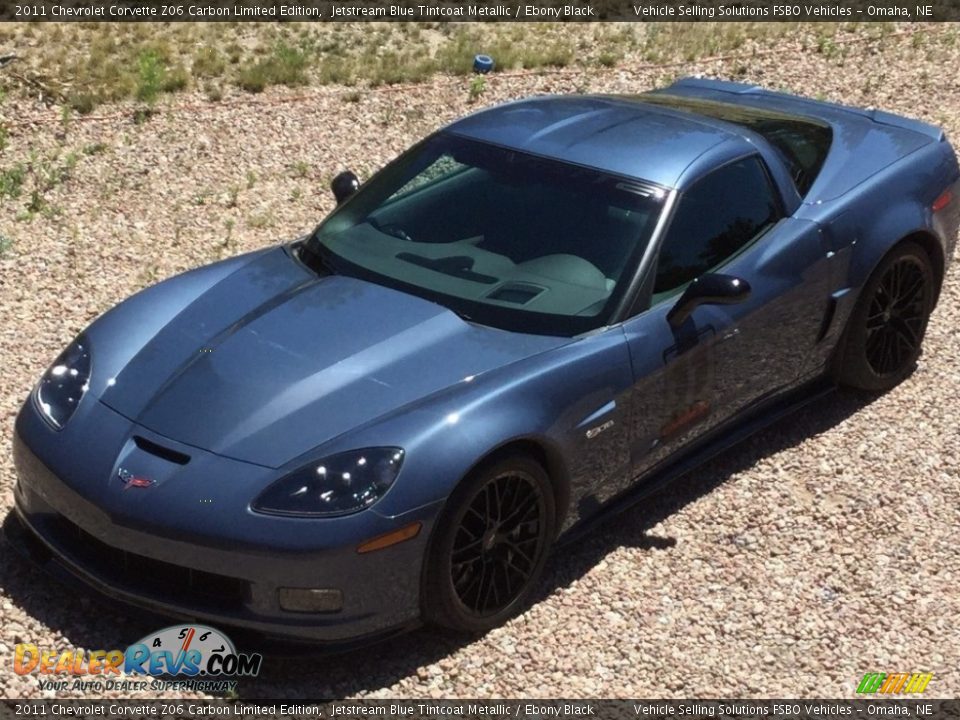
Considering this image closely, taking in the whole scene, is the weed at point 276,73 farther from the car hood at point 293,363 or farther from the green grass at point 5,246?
the car hood at point 293,363

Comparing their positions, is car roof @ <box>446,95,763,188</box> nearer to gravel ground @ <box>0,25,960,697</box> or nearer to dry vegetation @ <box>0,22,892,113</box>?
gravel ground @ <box>0,25,960,697</box>

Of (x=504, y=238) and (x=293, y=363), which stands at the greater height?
(x=504, y=238)

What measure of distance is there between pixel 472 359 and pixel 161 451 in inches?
44.7

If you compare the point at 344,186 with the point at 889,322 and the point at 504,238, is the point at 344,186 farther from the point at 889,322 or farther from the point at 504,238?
the point at 889,322

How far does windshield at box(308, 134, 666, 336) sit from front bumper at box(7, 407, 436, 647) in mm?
1166

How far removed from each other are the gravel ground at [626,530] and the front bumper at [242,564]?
24 centimetres

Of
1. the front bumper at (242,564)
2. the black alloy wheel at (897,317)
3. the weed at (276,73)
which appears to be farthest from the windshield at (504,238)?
the weed at (276,73)

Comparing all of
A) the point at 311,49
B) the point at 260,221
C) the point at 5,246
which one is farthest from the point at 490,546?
the point at 311,49

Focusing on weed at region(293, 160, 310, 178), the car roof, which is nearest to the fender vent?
the car roof

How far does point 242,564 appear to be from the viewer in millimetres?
4523

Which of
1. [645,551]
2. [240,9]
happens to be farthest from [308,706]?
[240,9]

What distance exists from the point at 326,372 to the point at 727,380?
181 cm

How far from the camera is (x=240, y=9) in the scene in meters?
13.6

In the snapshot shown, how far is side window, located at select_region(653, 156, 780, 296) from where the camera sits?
18.6 feet
